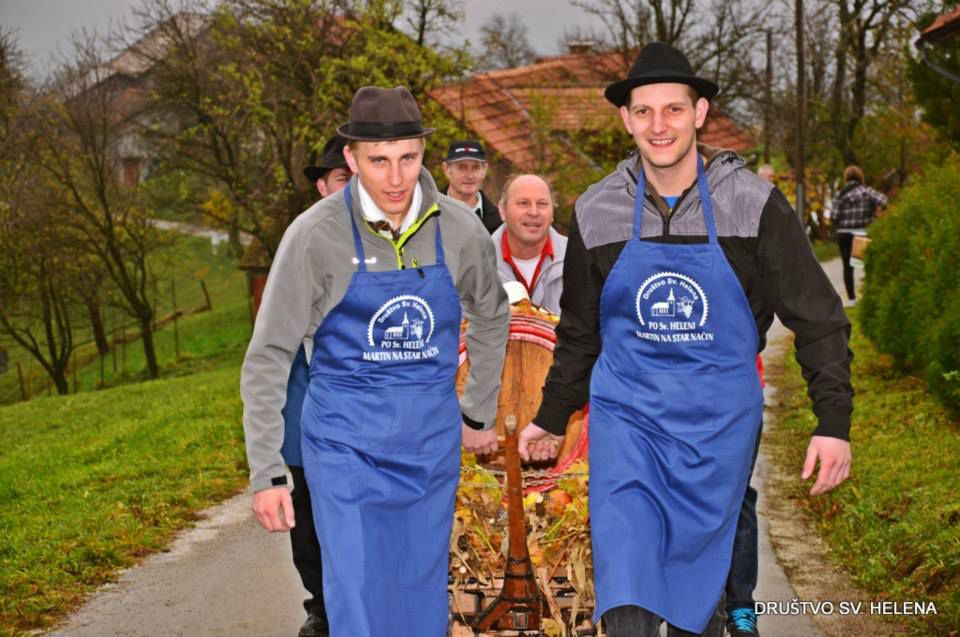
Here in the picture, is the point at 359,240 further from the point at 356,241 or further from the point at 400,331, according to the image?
the point at 400,331

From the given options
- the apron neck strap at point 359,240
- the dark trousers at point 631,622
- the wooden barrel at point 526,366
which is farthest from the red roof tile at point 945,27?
the dark trousers at point 631,622

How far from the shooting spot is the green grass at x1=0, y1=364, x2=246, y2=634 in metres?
7.48

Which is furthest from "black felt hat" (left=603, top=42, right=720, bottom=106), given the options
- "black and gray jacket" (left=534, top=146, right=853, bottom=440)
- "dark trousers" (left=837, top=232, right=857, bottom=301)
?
"dark trousers" (left=837, top=232, right=857, bottom=301)

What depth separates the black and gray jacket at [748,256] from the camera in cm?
421

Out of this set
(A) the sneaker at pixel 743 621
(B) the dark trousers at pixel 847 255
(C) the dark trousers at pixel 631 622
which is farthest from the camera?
(B) the dark trousers at pixel 847 255

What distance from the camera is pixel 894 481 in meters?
8.62

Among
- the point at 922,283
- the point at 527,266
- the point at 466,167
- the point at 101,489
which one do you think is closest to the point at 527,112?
the point at 922,283

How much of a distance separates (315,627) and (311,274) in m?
2.27

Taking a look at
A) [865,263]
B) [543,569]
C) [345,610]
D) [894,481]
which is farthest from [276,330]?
[865,263]

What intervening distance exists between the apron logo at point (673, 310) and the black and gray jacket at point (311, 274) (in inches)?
30.9

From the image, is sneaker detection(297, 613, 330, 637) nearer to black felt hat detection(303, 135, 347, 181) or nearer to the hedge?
black felt hat detection(303, 135, 347, 181)

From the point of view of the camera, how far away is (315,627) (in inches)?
240

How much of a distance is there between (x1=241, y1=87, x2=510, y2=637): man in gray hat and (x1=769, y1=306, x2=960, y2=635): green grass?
2.52m

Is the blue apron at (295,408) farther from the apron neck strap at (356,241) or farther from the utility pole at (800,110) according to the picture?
the utility pole at (800,110)
